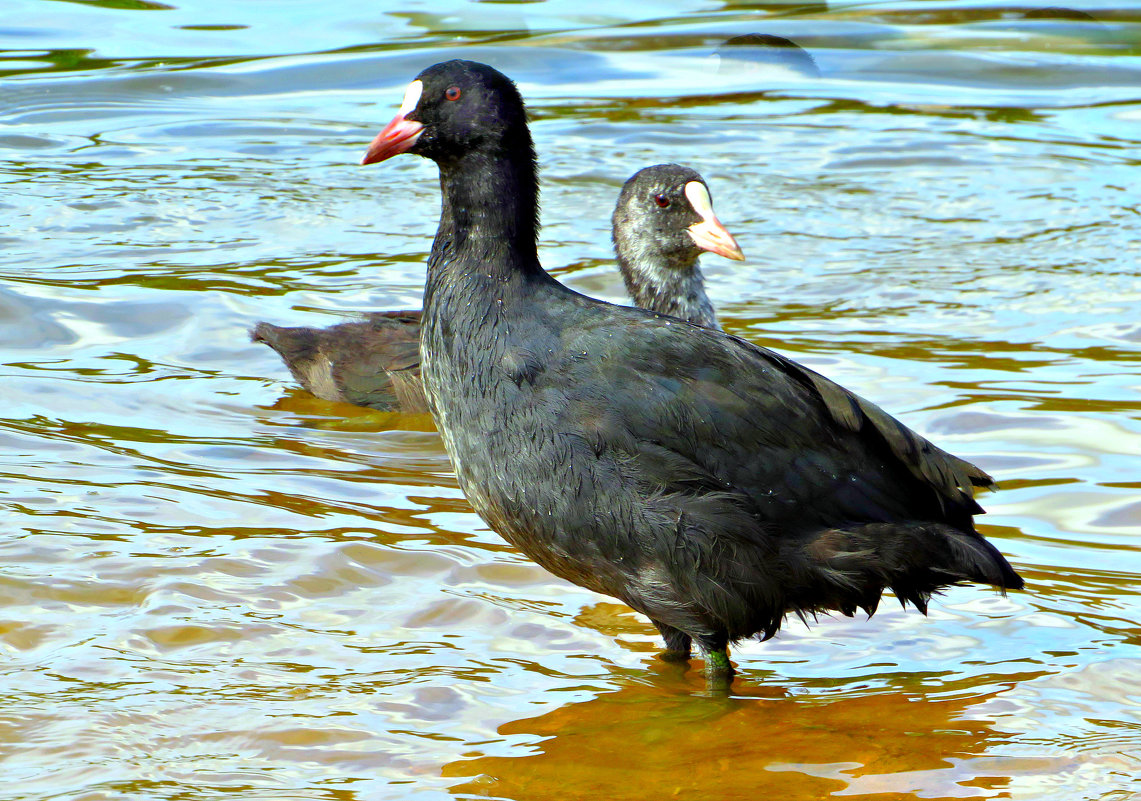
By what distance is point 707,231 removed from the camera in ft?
22.9

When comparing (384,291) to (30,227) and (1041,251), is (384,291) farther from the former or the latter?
(1041,251)

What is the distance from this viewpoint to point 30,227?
9250 millimetres

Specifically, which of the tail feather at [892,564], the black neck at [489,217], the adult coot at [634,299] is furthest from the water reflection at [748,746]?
the adult coot at [634,299]

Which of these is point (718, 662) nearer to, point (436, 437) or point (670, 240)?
point (436, 437)

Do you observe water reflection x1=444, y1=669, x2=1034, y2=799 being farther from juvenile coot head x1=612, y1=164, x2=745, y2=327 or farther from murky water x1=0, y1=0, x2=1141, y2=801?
juvenile coot head x1=612, y1=164, x2=745, y2=327

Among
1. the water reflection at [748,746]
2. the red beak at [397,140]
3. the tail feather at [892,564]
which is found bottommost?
the water reflection at [748,746]

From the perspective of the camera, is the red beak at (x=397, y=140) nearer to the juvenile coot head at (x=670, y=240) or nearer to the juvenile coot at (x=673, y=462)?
the juvenile coot at (x=673, y=462)

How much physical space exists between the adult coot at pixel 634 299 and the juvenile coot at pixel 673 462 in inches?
91.2

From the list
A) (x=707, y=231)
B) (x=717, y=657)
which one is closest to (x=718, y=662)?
(x=717, y=657)

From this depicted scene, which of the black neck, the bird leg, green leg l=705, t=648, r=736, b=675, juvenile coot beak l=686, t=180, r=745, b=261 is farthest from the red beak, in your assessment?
→ juvenile coot beak l=686, t=180, r=745, b=261

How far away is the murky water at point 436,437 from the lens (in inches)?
156

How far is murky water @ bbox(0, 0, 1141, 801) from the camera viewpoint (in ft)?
13.0

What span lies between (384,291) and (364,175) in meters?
2.52

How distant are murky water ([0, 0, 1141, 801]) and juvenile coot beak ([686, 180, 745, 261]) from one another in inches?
35.7
